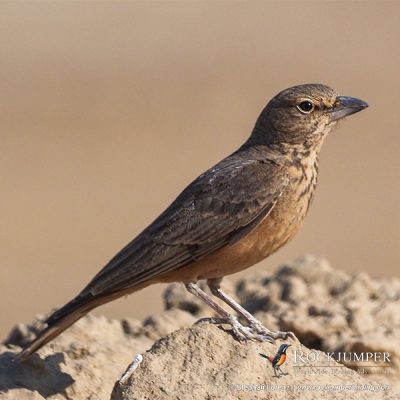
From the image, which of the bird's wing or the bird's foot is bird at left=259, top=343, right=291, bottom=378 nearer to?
the bird's foot

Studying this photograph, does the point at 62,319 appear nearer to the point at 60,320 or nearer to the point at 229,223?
the point at 60,320

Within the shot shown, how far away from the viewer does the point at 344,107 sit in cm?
973

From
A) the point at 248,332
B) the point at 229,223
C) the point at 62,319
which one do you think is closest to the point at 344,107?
the point at 229,223

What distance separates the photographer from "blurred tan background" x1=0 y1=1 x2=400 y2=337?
1983 cm

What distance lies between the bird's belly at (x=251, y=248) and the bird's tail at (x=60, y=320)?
2.03 feet

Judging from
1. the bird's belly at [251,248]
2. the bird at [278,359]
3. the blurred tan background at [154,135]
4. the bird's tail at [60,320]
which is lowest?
the bird's tail at [60,320]

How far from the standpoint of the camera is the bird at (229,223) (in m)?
8.95

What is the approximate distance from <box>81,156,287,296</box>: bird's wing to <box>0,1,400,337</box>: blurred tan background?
7059 millimetres

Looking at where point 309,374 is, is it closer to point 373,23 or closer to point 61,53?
point 61,53

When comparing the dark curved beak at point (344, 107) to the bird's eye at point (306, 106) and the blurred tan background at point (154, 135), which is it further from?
the blurred tan background at point (154, 135)

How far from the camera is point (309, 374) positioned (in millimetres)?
7941

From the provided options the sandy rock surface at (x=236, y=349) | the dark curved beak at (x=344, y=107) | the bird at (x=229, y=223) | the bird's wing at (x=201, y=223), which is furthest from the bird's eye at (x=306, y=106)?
the sandy rock surface at (x=236, y=349)

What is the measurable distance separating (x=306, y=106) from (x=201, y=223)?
1.31 m

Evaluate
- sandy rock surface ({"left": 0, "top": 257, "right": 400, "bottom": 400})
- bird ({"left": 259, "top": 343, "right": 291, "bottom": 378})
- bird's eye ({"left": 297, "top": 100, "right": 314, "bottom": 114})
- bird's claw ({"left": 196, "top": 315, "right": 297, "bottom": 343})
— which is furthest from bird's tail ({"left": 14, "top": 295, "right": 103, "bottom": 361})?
bird's eye ({"left": 297, "top": 100, "right": 314, "bottom": 114})
